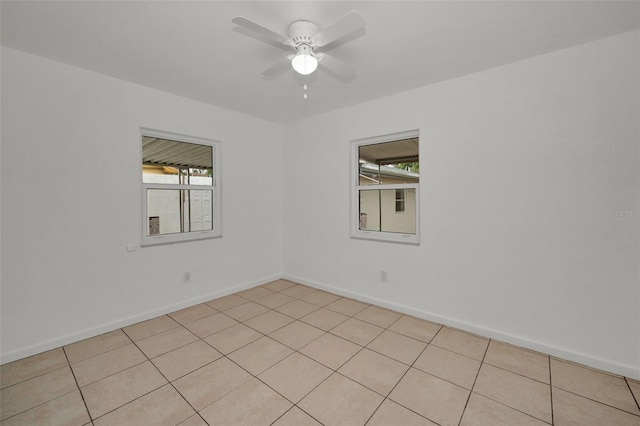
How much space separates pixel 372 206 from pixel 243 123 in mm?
2160

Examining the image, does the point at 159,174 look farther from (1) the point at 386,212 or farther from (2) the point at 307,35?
(1) the point at 386,212

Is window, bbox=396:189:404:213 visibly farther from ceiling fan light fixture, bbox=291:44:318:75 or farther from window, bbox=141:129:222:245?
window, bbox=141:129:222:245

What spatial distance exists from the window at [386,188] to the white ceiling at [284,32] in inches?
29.6

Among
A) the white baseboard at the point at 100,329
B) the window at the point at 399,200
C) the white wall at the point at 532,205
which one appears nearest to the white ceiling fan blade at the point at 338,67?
the white wall at the point at 532,205

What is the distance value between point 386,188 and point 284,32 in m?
2.05

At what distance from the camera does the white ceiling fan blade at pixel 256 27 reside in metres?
1.52

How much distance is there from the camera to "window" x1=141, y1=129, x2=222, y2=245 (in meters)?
3.07

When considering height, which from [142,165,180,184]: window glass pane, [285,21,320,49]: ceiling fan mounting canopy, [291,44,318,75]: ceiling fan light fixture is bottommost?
[142,165,180,184]: window glass pane

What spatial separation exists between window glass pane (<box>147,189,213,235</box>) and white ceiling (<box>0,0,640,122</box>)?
121cm

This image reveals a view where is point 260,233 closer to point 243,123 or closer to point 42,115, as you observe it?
point 243,123

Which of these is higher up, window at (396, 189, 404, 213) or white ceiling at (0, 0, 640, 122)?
white ceiling at (0, 0, 640, 122)

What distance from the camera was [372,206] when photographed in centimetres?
357

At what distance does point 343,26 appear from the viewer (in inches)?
62.4

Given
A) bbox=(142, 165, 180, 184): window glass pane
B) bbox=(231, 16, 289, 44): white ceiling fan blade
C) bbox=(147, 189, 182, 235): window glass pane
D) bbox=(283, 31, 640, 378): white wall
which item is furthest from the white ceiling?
bbox=(147, 189, 182, 235): window glass pane
